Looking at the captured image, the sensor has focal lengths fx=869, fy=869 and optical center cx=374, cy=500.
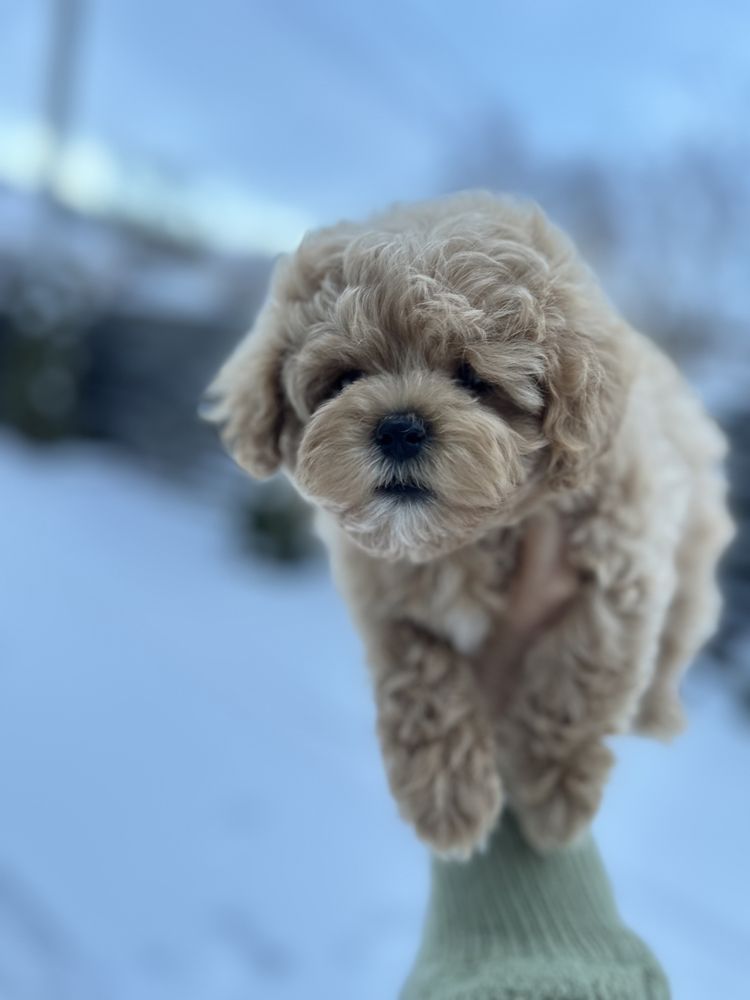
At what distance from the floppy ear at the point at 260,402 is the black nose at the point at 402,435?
0.63 feet

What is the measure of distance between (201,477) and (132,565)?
0.88 meters

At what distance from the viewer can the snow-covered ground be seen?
4.81ft

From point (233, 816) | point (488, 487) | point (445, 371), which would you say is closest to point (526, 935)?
point (488, 487)

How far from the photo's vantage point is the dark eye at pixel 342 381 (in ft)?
2.76

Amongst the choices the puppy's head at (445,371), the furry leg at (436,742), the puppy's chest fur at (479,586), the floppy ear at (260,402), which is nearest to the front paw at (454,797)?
the furry leg at (436,742)

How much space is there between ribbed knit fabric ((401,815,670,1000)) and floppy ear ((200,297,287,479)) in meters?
0.53

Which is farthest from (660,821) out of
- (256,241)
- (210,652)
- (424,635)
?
(210,652)

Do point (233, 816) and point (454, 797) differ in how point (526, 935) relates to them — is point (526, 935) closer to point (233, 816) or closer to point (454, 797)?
point (454, 797)

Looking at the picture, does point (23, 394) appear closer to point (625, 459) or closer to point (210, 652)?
point (210, 652)

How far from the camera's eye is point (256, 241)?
73.2 inches

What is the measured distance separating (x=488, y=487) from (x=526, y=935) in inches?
19.5

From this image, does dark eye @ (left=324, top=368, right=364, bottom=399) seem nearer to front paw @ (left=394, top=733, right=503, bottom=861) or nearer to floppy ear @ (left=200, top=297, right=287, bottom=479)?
floppy ear @ (left=200, top=297, right=287, bottom=479)

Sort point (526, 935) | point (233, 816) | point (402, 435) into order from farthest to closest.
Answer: point (233, 816) < point (526, 935) < point (402, 435)

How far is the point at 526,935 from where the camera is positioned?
3.04 feet
